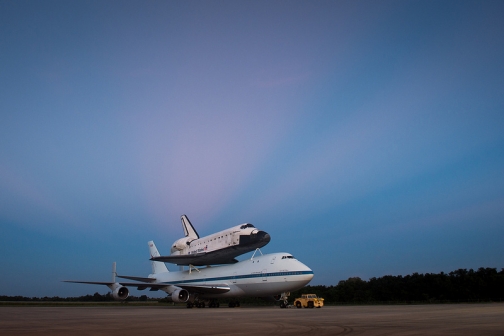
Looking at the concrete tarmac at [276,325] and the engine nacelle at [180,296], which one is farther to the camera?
the engine nacelle at [180,296]

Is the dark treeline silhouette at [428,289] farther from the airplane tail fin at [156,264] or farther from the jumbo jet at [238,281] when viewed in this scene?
the airplane tail fin at [156,264]

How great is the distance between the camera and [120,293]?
49375 millimetres

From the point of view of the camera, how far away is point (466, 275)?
196 ft

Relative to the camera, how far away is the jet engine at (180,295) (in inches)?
1812

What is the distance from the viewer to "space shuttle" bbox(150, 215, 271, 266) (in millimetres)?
41281

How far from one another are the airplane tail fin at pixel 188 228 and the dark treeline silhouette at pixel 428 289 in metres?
27.5

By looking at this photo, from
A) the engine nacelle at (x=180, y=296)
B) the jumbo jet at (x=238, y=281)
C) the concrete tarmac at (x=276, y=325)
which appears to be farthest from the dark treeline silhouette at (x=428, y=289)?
the concrete tarmac at (x=276, y=325)

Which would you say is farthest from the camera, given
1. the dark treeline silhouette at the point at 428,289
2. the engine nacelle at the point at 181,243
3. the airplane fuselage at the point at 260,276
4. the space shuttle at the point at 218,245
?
the dark treeline silhouette at the point at 428,289

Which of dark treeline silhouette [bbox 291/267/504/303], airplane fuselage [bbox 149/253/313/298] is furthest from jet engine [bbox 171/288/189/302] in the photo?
dark treeline silhouette [bbox 291/267/504/303]

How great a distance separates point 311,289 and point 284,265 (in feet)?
123

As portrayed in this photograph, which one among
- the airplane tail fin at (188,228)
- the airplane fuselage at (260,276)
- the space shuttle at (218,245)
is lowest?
the airplane fuselage at (260,276)

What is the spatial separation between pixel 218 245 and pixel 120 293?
15.4 meters

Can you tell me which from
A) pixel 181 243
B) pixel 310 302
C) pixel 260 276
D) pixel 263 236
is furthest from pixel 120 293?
pixel 310 302

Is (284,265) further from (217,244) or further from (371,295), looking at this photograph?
(371,295)
